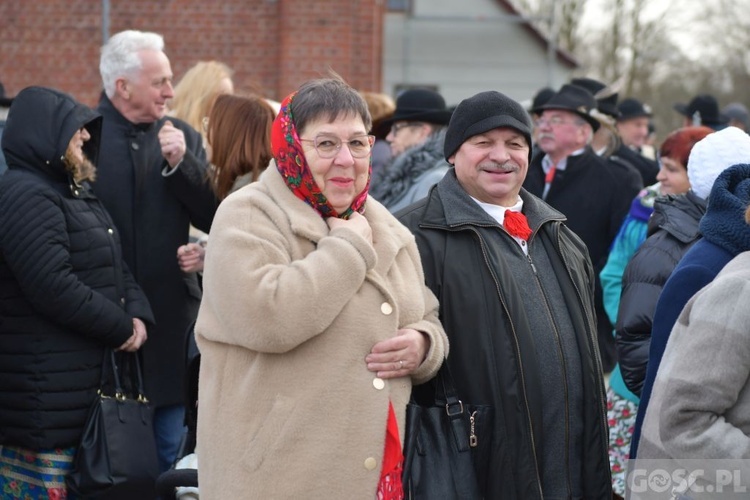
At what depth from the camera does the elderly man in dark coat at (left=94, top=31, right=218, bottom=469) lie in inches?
216

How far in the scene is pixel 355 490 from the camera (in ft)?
10.6

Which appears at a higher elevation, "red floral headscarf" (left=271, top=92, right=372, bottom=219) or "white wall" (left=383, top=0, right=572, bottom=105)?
"red floral headscarf" (left=271, top=92, right=372, bottom=219)

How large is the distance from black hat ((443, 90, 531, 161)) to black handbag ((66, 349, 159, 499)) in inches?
76.3

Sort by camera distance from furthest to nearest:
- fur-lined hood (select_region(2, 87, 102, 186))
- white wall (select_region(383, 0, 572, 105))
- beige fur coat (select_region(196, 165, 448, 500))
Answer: white wall (select_region(383, 0, 572, 105)), fur-lined hood (select_region(2, 87, 102, 186)), beige fur coat (select_region(196, 165, 448, 500))

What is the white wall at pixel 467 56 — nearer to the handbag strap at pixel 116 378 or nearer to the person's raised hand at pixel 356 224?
the handbag strap at pixel 116 378

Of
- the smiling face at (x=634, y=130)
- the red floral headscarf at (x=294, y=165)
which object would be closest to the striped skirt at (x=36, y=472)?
the red floral headscarf at (x=294, y=165)

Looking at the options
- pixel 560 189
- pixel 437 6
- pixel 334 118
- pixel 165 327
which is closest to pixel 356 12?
pixel 560 189

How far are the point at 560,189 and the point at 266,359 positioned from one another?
13.7 feet

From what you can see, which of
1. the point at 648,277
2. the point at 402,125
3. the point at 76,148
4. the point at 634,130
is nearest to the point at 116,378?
the point at 76,148

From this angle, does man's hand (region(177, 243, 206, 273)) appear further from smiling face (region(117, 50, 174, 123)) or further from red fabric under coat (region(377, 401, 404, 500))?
red fabric under coat (region(377, 401, 404, 500))

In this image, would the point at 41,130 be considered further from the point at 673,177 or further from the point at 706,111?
the point at 706,111

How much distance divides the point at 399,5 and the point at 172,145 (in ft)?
58.4

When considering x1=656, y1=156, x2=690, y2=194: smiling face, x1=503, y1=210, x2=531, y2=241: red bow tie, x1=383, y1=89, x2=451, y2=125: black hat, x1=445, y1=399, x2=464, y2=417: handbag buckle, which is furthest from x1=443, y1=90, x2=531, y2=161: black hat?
x1=383, y1=89, x2=451, y2=125: black hat

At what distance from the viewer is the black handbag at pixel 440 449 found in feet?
11.2
